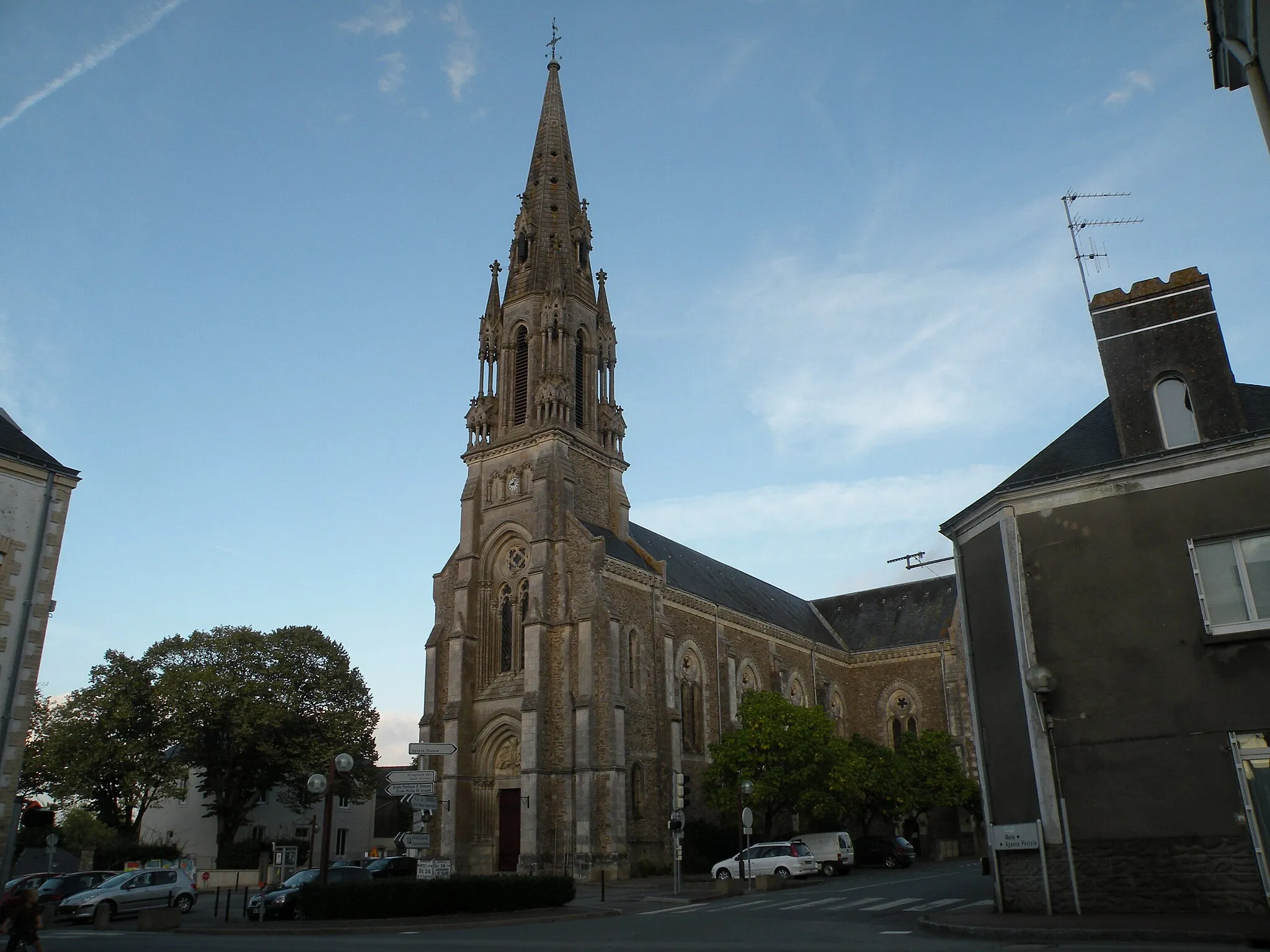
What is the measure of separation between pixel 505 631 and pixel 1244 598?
2744 cm

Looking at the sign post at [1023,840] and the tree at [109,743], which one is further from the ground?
the tree at [109,743]

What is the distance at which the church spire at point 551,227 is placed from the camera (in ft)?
140

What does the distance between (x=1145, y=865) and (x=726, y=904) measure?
10.0 meters

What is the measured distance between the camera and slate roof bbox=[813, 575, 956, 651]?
5378cm

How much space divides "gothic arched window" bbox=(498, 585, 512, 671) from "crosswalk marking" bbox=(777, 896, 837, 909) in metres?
17.5

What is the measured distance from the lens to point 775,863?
28781 mm

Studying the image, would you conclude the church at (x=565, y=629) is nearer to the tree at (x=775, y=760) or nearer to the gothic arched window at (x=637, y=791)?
A: the gothic arched window at (x=637, y=791)

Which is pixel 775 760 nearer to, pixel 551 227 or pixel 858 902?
pixel 858 902

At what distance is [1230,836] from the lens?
13.3 metres

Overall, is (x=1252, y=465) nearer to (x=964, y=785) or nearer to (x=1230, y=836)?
(x=1230, y=836)

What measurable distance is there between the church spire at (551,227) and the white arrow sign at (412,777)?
26.4m

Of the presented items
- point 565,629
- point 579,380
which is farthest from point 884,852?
point 579,380

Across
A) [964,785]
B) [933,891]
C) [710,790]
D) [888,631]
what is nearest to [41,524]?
[933,891]

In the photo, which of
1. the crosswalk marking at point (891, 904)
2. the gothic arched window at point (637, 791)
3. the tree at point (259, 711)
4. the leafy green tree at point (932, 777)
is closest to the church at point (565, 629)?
the gothic arched window at point (637, 791)
